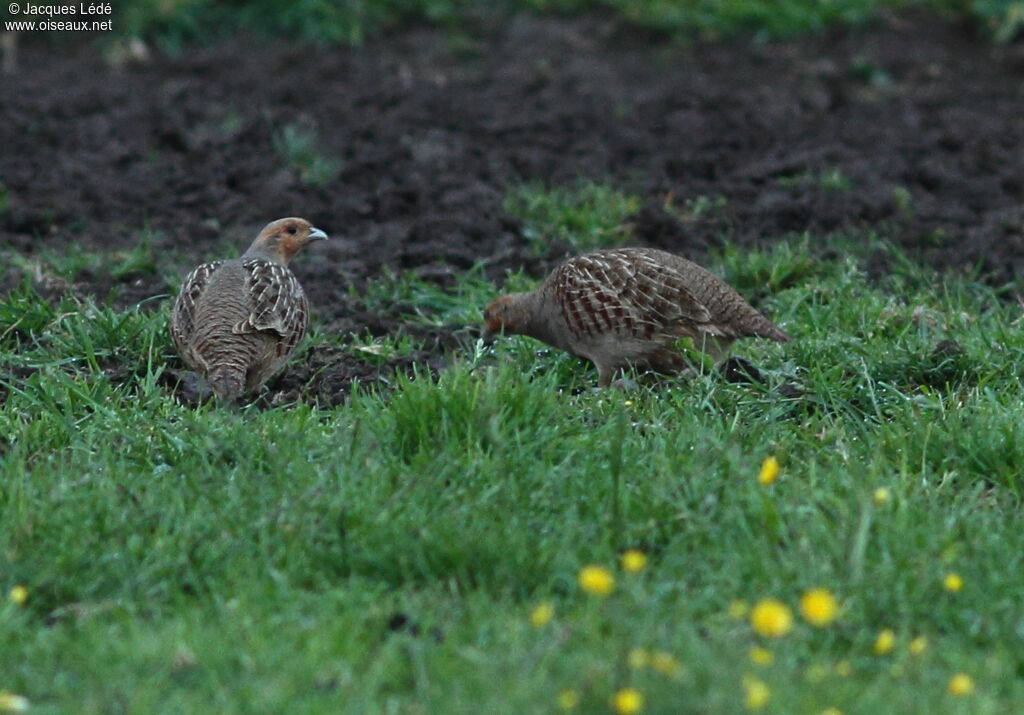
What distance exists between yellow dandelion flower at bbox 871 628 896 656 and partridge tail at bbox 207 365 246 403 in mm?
2912

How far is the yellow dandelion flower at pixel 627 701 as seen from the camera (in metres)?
3.20

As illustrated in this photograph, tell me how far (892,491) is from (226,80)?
784 centimetres

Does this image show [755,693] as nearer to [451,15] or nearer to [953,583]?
[953,583]

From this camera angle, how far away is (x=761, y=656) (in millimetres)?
3342

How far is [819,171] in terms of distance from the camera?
30.6 feet

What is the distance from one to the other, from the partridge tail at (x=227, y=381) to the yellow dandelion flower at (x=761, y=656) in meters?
2.88

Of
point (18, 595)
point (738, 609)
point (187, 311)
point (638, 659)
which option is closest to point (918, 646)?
point (738, 609)

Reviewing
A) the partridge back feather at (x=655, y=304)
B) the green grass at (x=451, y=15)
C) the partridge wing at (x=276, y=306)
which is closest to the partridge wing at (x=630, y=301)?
the partridge back feather at (x=655, y=304)

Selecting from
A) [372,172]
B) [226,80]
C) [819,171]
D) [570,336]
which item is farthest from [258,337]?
[226,80]

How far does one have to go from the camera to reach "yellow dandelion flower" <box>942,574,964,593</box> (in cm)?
395

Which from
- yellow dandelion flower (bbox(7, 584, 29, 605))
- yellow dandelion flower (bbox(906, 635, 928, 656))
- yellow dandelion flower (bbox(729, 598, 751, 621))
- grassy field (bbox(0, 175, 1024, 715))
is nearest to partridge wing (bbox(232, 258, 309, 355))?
grassy field (bbox(0, 175, 1024, 715))

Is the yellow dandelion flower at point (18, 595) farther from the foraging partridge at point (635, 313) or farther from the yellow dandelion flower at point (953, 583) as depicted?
the foraging partridge at point (635, 313)

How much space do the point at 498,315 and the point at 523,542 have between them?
251cm

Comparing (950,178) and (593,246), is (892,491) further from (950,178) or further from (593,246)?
(950,178)
